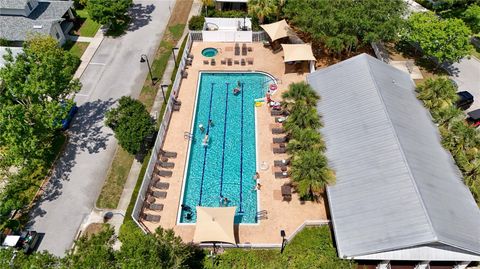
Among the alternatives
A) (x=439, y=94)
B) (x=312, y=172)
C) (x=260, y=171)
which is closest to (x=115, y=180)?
(x=260, y=171)

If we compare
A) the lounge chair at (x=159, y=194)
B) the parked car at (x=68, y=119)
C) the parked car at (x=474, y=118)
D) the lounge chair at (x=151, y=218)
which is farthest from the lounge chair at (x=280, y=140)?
the parked car at (x=68, y=119)

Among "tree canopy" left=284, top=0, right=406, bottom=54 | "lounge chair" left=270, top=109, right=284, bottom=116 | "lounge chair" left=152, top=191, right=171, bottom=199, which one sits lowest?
"lounge chair" left=152, top=191, right=171, bottom=199

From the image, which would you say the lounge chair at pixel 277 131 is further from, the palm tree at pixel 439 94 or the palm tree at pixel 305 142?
the palm tree at pixel 439 94

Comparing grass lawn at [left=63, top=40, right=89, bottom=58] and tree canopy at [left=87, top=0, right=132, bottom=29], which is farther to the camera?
grass lawn at [left=63, top=40, right=89, bottom=58]

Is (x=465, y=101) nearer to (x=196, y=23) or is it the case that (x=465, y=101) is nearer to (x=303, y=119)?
(x=303, y=119)

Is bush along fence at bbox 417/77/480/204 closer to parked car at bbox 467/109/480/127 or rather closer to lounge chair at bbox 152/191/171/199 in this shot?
parked car at bbox 467/109/480/127

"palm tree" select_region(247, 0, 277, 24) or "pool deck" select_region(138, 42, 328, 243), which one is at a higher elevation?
"palm tree" select_region(247, 0, 277, 24)

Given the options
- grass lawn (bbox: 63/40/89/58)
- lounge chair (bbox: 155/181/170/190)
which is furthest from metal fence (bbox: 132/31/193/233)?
grass lawn (bbox: 63/40/89/58)

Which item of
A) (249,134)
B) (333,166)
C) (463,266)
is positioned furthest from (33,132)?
(463,266)
